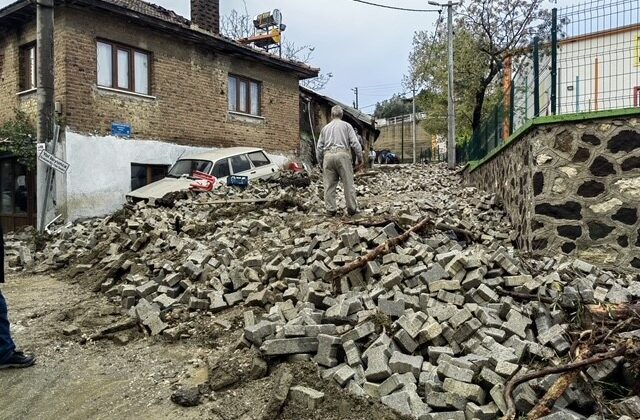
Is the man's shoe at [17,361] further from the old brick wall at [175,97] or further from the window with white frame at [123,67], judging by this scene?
the window with white frame at [123,67]

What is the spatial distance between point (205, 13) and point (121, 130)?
6.29 meters

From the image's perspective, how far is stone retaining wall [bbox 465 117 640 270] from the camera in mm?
6375

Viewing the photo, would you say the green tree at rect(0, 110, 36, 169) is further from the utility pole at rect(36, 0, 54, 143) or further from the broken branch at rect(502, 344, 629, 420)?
the broken branch at rect(502, 344, 629, 420)

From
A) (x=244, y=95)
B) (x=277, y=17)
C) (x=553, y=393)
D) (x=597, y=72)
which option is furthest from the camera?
(x=277, y=17)

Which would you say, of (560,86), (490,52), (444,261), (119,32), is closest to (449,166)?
(490,52)

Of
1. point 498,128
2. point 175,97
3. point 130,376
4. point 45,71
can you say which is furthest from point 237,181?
point 130,376

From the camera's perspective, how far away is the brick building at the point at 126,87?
12.9 metres

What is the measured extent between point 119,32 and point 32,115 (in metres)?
3.21

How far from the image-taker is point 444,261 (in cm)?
534

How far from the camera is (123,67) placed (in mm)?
14328

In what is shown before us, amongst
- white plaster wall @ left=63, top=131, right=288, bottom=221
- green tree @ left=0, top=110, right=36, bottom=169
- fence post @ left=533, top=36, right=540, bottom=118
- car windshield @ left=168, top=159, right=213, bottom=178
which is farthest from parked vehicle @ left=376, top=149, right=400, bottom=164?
fence post @ left=533, top=36, right=540, bottom=118

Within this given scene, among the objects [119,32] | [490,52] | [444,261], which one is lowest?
[444,261]

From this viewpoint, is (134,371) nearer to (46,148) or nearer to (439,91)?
(46,148)

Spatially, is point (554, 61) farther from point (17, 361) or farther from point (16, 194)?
point (16, 194)
